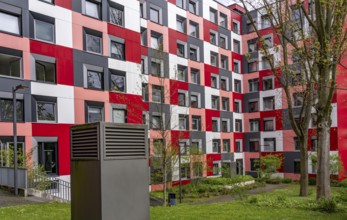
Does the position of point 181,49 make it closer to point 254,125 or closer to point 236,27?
point 236,27

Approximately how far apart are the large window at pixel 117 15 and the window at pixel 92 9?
1.36m

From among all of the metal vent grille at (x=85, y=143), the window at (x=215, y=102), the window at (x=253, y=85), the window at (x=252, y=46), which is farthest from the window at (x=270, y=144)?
the metal vent grille at (x=85, y=143)

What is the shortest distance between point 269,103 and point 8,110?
31834 millimetres

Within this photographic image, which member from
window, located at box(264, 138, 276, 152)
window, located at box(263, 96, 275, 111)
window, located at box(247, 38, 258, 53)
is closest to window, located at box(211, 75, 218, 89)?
window, located at box(263, 96, 275, 111)

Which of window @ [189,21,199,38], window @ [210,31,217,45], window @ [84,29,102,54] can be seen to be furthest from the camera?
window @ [210,31,217,45]

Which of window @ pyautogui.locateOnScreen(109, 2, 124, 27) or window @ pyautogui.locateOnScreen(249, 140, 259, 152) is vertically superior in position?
window @ pyautogui.locateOnScreen(109, 2, 124, 27)

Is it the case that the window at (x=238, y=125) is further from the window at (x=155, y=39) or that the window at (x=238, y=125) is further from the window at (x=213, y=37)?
the window at (x=155, y=39)

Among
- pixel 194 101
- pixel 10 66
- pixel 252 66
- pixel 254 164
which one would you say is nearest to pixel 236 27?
pixel 252 66

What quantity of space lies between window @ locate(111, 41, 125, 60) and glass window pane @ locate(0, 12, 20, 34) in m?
7.97

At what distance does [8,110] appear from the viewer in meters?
21.2

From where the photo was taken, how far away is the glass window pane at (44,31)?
2292 centimetres

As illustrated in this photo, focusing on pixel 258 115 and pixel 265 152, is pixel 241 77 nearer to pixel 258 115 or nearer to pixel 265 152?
pixel 258 115

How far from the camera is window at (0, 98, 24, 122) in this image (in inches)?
822

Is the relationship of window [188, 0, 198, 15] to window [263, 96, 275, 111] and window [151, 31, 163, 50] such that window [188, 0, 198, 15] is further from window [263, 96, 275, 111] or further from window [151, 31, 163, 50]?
window [263, 96, 275, 111]
